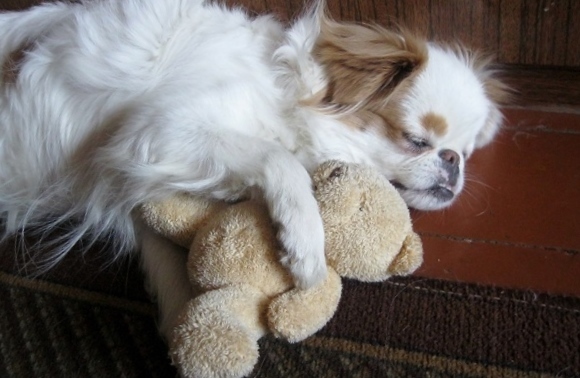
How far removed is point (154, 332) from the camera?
1198 mm

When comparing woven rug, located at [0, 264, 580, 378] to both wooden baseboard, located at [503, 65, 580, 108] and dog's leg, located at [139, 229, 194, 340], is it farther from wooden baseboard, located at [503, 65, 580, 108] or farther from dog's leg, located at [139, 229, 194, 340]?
wooden baseboard, located at [503, 65, 580, 108]

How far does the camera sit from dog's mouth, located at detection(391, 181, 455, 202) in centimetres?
139

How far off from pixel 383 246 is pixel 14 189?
0.92m

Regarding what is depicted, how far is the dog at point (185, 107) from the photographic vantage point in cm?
125

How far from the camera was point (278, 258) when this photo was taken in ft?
3.47

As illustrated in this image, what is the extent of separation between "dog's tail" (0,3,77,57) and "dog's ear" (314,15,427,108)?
644 mm

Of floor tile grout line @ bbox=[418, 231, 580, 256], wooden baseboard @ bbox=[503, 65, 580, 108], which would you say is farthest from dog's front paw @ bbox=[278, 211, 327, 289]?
wooden baseboard @ bbox=[503, 65, 580, 108]

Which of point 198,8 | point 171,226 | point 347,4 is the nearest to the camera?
point 171,226

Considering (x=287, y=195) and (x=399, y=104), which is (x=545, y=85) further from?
(x=287, y=195)

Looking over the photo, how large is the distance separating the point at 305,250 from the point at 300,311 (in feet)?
0.34

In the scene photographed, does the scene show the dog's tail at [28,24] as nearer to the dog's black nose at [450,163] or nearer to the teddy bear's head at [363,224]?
the teddy bear's head at [363,224]

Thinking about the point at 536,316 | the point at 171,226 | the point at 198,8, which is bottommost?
the point at 536,316

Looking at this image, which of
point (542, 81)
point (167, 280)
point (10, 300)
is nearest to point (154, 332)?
point (167, 280)

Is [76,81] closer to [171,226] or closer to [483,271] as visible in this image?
[171,226]
